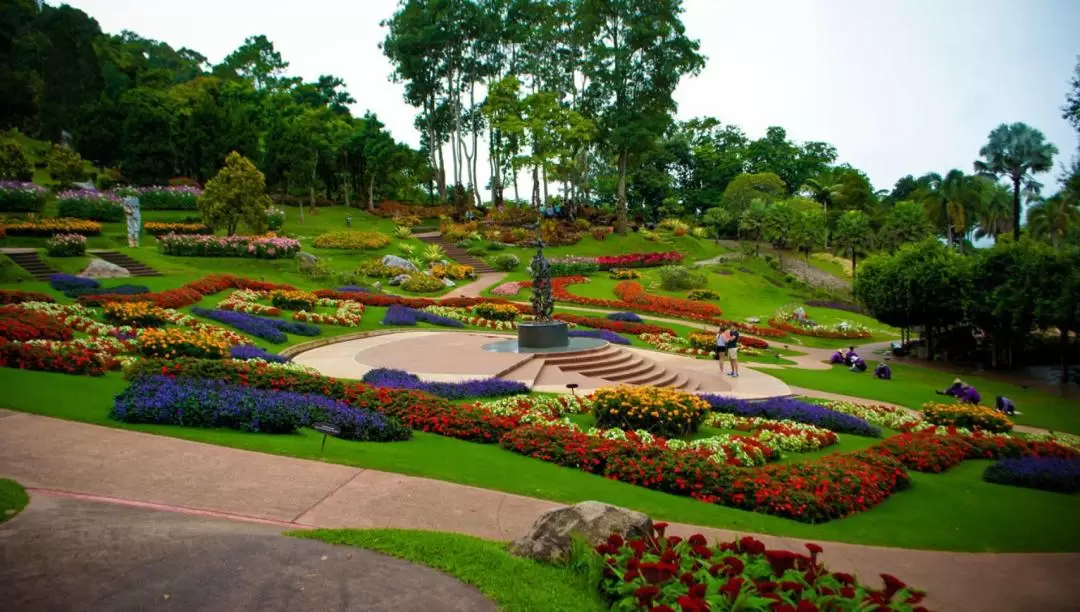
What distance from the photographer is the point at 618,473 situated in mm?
9641

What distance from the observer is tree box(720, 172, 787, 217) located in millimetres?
66562

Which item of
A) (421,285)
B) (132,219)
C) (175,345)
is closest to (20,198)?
(132,219)

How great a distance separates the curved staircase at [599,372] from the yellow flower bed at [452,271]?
63.8 ft

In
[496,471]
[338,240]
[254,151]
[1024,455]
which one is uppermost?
[254,151]

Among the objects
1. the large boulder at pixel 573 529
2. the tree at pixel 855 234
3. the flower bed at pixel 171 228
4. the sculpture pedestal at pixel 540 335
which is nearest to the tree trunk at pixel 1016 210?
the tree at pixel 855 234

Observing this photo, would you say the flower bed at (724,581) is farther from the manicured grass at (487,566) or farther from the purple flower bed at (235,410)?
the purple flower bed at (235,410)

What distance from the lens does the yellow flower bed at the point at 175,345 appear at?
14227 millimetres

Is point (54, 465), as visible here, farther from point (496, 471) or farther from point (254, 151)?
point (254, 151)

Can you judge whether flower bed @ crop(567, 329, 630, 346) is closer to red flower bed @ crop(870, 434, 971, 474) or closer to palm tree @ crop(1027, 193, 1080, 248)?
red flower bed @ crop(870, 434, 971, 474)

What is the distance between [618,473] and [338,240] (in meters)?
36.5

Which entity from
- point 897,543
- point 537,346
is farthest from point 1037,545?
point 537,346

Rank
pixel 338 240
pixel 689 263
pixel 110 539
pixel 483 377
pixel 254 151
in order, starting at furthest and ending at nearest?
pixel 254 151 < pixel 689 263 < pixel 338 240 < pixel 483 377 < pixel 110 539

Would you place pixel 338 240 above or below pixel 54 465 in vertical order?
above

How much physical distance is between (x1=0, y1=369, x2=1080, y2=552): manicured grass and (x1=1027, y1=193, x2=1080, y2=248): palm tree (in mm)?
46108
